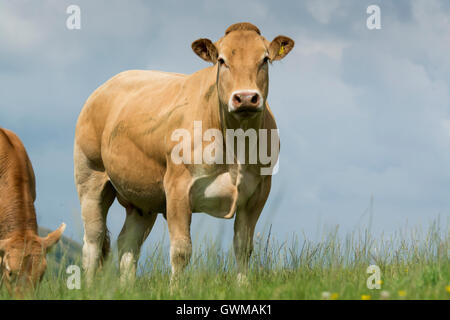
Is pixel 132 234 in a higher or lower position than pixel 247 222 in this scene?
lower

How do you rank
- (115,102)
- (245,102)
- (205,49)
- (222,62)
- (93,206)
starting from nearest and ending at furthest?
(245,102) → (222,62) → (205,49) → (115,102) → (93,206)

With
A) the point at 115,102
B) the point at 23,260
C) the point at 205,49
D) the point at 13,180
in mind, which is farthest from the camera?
the point at 115,102

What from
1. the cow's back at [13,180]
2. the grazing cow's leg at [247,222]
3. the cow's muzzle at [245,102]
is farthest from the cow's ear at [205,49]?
the cow's back at [13,180]

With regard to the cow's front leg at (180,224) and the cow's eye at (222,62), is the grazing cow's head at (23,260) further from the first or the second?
the cow's eye at (222,62)

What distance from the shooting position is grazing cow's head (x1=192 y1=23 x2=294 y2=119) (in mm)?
6410

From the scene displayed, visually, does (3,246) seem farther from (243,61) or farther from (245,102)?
(243,61)

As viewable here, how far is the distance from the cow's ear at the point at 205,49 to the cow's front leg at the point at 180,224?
1.40 m

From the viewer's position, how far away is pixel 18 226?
7.69 metres

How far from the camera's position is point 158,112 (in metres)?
8.08

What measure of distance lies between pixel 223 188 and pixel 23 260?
8.31ft

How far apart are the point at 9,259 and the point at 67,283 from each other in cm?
85

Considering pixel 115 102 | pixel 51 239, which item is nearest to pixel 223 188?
pixel 51 239

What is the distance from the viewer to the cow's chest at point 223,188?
719 cm
